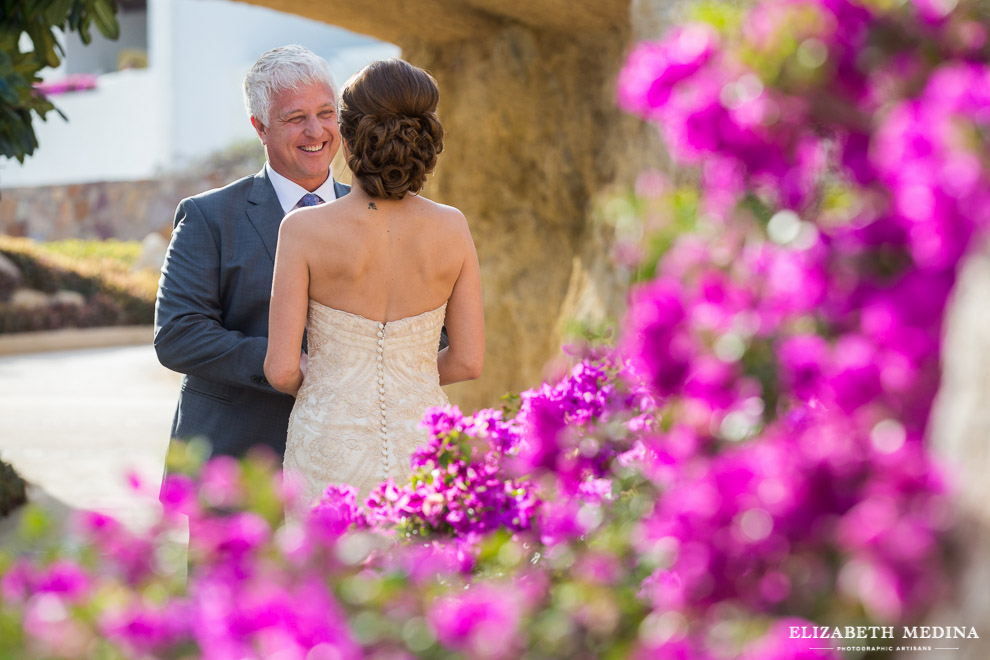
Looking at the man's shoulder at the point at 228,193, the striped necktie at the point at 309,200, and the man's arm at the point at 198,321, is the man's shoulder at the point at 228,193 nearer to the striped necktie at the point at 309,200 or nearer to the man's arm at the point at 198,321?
the man's arm at the point at 198,321

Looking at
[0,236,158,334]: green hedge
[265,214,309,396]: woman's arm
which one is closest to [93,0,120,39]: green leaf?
[265,214,309,396]: woman's arm

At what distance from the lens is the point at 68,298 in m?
15.1

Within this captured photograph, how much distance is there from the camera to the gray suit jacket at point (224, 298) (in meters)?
2.54

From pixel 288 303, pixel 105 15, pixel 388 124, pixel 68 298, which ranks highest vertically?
pixel 105 15

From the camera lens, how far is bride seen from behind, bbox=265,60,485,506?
2.11m

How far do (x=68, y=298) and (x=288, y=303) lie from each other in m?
14.3

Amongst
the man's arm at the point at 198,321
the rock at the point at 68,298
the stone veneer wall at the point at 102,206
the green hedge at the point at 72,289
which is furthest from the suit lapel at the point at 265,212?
the stone veneer wall at the point at 102,206

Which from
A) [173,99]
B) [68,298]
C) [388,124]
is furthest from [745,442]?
[173,99]

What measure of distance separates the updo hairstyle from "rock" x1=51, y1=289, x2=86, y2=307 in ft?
46.1

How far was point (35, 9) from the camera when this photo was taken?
4730mm

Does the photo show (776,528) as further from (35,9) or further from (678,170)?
(35,9)

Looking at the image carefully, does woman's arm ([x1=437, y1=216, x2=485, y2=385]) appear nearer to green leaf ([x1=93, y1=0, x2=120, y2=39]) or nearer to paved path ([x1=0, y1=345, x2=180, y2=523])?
paved path ([x1=0, y1=345, x2=180, y2=523])

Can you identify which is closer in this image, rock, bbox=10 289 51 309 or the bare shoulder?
the bare shoulder

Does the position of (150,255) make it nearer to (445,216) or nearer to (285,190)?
(285,190)
